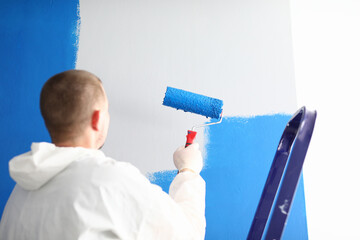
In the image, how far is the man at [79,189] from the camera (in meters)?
0.73

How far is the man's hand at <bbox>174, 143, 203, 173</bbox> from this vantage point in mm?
1129

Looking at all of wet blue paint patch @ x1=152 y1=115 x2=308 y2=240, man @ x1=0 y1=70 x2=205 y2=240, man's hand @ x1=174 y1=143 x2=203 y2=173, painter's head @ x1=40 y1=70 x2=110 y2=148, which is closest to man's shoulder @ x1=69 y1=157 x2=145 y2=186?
man @ x1=0 y1=70 x2=205 y2=240

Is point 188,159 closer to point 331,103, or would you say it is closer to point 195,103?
point 195,103

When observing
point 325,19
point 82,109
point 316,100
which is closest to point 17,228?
point 82,109

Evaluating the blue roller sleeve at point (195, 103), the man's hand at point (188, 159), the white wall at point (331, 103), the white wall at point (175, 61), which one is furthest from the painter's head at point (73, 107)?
the white wall at point (331, 103)

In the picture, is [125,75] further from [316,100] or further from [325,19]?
[325,19]

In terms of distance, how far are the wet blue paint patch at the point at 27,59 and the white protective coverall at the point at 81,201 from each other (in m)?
0.66

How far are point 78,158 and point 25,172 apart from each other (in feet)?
0.39

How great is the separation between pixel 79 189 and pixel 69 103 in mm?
227

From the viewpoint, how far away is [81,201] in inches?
28.7

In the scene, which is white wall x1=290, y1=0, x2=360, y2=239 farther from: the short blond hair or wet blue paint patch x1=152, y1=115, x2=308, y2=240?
the short blond hair

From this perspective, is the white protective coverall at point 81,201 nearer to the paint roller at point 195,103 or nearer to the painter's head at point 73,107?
the painter's head at point 73,107

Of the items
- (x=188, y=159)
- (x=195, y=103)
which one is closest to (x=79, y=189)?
(x=188, y=159)

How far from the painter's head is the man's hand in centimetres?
37
